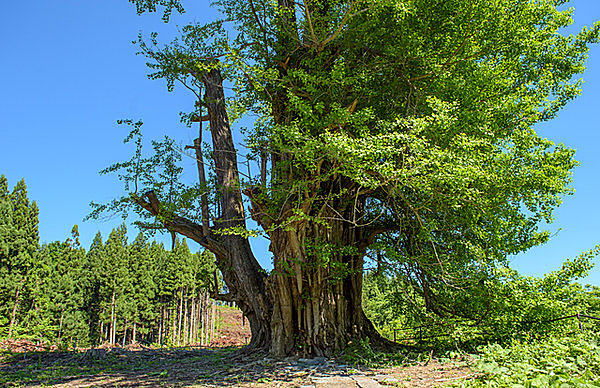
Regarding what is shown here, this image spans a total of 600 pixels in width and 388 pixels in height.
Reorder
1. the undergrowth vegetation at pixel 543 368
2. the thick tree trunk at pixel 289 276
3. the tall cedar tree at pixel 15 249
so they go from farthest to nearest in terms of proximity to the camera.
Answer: the tall cedar tree at pixel 15 249, the thick tree trunk at pixel 289 276, the undergrowth vegetation at pixel 543 368

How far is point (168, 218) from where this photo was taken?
A: 7562 millimetres

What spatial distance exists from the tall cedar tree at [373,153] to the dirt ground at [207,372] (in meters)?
0.94

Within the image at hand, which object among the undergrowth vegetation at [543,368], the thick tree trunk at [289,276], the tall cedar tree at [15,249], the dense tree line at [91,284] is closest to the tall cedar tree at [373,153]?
the thick tree trunk at [289,276]

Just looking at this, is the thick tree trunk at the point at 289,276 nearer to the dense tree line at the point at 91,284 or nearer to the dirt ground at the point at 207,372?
the dirt ground at the point at 207,372

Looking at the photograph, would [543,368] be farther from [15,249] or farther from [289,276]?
[15,249]

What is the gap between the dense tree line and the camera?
1948 cm

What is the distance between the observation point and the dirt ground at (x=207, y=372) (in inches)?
184

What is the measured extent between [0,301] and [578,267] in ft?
75.9

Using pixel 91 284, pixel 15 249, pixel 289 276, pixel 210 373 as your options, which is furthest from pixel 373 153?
pixel 91 284

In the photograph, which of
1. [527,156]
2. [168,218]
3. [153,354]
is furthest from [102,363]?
[527,156]

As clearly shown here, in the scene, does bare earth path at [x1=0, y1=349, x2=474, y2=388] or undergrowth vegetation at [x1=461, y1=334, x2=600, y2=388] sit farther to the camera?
bare earth path at [x1=0, y1=349, x2=474, y2=388]

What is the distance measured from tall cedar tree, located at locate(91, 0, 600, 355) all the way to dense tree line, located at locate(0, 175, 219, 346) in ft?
43.4

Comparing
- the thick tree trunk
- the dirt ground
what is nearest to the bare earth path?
the dirt ground

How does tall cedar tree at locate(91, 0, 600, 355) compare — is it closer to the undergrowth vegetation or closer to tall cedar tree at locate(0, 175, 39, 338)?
the undergrowth vegetation
